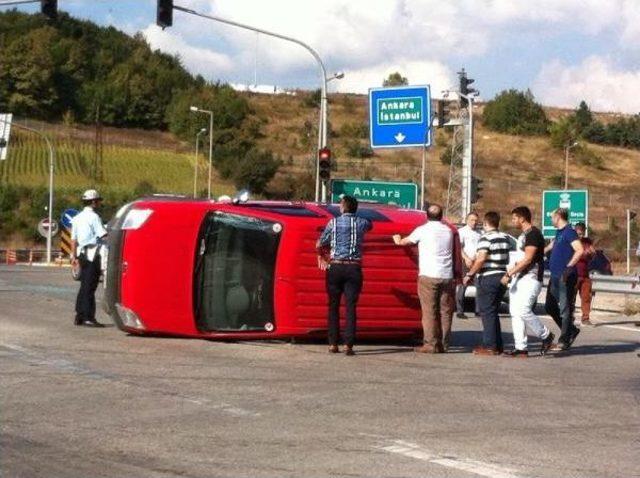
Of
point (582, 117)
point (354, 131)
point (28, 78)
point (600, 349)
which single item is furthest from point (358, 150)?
point (600, 349)

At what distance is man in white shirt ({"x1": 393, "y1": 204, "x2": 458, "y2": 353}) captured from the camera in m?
15.0

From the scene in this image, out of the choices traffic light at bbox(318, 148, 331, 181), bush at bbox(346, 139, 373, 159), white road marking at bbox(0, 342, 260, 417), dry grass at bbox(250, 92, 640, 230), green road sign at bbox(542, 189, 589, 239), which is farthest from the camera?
bush at bbox(346, 139, 373, 159)

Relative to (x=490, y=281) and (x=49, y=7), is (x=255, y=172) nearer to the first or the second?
(x=49, y=7)

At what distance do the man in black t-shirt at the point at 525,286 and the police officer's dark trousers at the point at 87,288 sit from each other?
5550mm

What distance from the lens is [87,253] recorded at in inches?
690

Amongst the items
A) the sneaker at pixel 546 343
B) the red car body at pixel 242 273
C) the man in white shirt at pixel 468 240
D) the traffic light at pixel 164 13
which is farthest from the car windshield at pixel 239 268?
the traffic light at pixel 164 13

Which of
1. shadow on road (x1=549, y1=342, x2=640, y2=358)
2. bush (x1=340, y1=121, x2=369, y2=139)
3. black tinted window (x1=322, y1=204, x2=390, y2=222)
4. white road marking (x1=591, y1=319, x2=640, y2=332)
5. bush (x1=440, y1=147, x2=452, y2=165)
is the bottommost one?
shadow on road (x1=549, y1=342, x2=640, y2=358)

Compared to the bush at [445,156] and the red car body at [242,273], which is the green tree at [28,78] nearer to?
the bush at [445,156]

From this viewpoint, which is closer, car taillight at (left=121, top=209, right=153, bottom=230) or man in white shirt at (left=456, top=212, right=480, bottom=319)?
car taillight at (left=121, top=209, right=153, bottom=230)

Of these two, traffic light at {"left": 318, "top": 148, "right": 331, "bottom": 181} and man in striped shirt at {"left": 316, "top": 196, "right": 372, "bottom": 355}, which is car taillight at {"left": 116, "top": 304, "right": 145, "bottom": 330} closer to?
man in striped shirt at {"left": 316, "top": 196, "right": 372, "bottom": 355}

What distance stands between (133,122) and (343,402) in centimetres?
9692

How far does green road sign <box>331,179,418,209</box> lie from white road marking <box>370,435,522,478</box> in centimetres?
2245

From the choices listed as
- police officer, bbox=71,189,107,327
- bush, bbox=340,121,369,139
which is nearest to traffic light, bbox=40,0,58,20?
police officer, bbox=71,189,107,327

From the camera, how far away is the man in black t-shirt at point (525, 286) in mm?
15070
